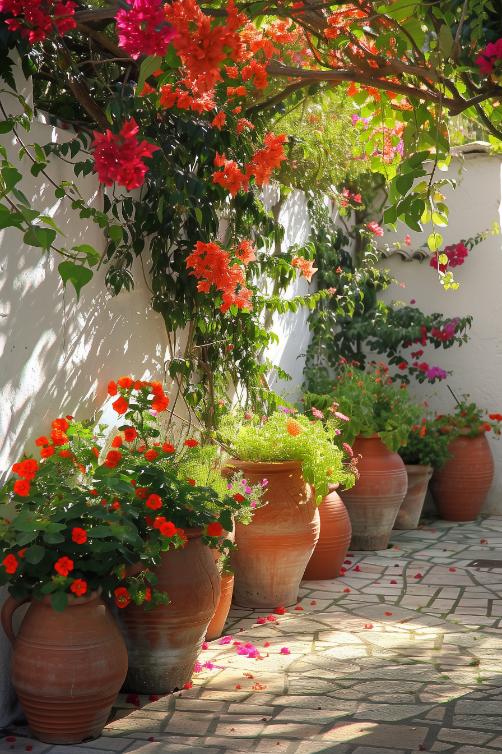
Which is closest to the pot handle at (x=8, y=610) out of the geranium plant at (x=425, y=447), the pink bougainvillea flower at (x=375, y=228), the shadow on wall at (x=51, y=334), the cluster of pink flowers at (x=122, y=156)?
the shadow on wall at (x=51, y=334)

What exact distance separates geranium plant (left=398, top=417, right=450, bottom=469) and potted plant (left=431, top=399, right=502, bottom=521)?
A: 0.44 feet

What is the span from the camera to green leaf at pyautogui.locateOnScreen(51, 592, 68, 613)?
3.50 m

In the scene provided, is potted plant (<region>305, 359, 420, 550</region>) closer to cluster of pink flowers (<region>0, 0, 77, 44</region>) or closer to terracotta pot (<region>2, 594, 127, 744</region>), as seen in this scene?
terracotta pot (<region>2, 594, 127, 744</region>)

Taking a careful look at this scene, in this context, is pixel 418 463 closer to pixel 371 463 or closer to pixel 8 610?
pixel 371 463

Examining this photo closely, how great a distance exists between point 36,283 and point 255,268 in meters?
2.33

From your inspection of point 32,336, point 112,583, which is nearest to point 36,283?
point 32,336

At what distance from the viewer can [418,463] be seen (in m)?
7.64

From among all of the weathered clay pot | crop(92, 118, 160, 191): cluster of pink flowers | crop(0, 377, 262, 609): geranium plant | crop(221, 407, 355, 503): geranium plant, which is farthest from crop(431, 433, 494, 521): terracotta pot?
crop(92, 118, 160, 191): cluster of pink flowers

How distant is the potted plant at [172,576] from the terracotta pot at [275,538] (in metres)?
1.02

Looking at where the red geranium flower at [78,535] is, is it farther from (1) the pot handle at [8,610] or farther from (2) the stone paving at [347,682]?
(2) the stone paving at [347,682]

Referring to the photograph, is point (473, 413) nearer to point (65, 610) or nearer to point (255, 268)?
point (255, 268)

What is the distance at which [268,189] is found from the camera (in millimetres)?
6695

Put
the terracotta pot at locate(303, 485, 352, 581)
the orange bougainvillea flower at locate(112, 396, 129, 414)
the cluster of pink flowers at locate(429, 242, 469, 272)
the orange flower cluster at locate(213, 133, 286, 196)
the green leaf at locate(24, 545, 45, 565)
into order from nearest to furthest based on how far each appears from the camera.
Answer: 1. the green leaf at locate(24, 545, 45, 565)
2. the orange bougainvillea flower at locate(112, 396, 129, 414)
3. the orange flower cluster at locate(213, 133, 286, 196)
4. the terracotta pot at locate(303, 485, 352, 581)
5. the cluster of pink flowers at locate(429, 242, 469, 272)

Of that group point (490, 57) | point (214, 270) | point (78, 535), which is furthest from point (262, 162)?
point (78, 535)
